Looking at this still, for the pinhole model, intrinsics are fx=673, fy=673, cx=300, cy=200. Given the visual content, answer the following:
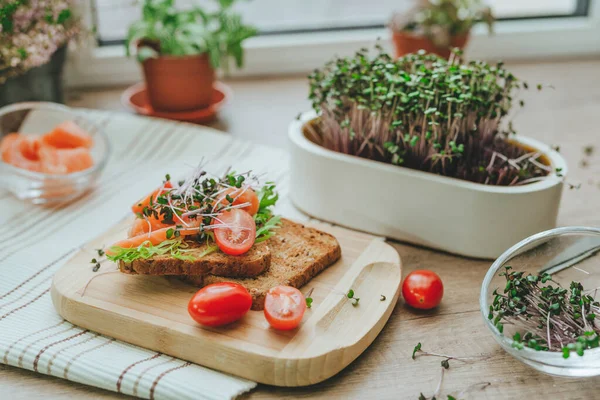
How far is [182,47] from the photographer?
2209 mm

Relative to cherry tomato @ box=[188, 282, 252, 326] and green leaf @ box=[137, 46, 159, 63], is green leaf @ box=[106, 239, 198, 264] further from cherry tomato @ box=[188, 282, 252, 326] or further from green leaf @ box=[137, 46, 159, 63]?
green leaf @ box=[137, 46, 159, 63]

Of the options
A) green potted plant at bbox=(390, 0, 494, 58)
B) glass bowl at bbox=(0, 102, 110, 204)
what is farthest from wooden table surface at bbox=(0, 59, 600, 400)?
glass bowl at bbox=(0, 102, 110, 204)

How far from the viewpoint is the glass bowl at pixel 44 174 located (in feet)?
5.89

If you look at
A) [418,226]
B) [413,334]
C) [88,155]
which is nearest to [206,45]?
[88,155]

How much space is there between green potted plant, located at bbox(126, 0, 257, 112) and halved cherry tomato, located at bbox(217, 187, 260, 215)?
2.78ft

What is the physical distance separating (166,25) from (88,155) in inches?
22.5

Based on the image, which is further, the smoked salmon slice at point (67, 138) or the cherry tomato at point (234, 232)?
the smoked salmon slice at point (67, 138)

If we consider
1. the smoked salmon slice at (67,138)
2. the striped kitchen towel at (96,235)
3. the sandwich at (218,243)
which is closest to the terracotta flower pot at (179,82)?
the striped kitchen towel at (96,235)

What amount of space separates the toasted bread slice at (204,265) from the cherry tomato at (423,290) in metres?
0.30

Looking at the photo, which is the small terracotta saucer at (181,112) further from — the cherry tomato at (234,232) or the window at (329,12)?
the cherry tomato at (234,232)

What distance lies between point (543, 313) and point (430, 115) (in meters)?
0.50

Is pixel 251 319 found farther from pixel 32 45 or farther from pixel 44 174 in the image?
pixel 32 45

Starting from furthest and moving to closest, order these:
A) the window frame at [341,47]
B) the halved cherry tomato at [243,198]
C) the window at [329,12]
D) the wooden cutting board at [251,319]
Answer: the window at [329,12], the window frame at [341,47], the halved cherry tomato at [243,198], the wooden cutting board at [251,319]

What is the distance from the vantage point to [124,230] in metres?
1.58
